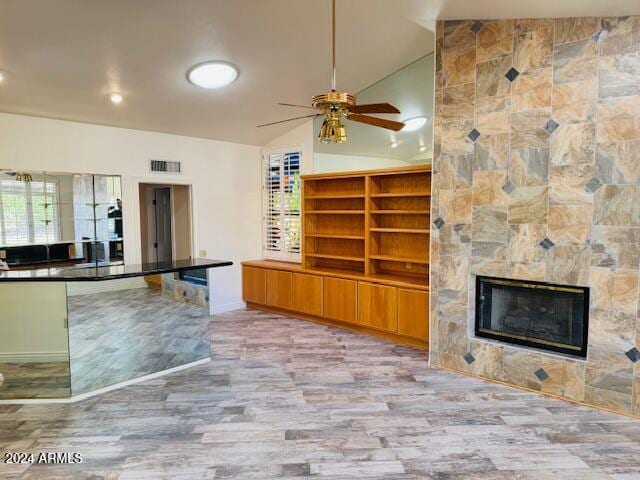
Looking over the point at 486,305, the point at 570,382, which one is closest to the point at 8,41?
the point at 486,305

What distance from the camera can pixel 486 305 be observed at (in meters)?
4.18

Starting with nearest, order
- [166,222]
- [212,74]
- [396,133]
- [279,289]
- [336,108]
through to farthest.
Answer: [336,108]
[212,74]
[396,133]
[279,289]
[166,222]

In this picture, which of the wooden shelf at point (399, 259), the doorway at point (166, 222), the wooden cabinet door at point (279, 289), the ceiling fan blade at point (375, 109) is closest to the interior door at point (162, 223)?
the doorway at point (166, 222)

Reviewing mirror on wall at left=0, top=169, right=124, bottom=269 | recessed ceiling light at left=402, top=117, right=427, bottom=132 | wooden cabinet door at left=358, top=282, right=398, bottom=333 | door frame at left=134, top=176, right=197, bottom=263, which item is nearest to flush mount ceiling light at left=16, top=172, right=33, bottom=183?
mirror on wall at left=0, top=169, right=124, bottom=269

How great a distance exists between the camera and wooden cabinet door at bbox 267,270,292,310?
21.1 feet

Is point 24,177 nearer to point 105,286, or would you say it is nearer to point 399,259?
point 105,286

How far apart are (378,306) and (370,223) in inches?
44.7

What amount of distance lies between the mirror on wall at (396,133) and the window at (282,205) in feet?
2.00

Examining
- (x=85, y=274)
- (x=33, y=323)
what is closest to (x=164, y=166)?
(x=85, y=274)

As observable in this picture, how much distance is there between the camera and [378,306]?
5.38 meters

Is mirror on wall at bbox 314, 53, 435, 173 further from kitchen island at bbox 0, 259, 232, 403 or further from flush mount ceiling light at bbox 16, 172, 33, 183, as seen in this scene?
flush mount ceiling light at bbox 16, 172, 33, 183

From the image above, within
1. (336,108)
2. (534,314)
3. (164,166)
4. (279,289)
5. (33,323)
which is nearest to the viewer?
(336,108)

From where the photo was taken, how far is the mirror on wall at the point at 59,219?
4.77 m

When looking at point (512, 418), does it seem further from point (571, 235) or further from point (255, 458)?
point (255, 458)
